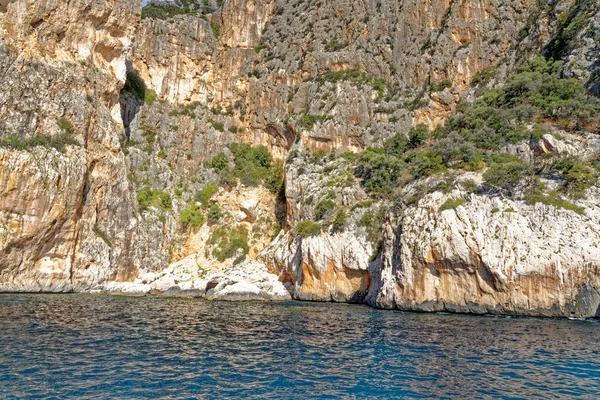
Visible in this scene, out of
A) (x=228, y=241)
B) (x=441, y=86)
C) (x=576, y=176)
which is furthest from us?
(x=441, y=86)

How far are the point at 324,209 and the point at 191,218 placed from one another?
19.1 m

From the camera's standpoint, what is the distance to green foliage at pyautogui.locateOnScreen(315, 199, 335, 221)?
1635 inches

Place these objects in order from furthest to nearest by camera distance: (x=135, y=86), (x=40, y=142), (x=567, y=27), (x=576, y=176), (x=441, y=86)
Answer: (x=135, y=86) < (x=441, y=86) < (x=567, y=27) < (x=40, y=142) < (x=576, y=176)

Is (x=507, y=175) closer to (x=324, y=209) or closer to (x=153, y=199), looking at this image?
(x=324, y=209)

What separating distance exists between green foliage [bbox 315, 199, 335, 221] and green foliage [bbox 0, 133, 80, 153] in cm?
2574

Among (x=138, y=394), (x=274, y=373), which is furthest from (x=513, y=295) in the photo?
(x=138, y=394)

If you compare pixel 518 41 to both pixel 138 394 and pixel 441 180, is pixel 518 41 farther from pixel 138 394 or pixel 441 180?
pixel 138 394

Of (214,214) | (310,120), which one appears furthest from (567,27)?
(214,214)

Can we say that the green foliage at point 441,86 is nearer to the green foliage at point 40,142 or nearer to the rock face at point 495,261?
the rock face at point 495,261

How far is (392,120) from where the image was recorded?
54156 mm

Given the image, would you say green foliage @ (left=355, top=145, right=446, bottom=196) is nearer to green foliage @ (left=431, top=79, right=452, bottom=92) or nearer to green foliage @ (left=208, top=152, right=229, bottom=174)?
green foliage @ (left=431, top=79, right=452, bottom=92)

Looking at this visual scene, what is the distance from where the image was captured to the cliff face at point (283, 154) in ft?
95.5

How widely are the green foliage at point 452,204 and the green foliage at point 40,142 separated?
36.1 metres

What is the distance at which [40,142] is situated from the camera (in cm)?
4091
